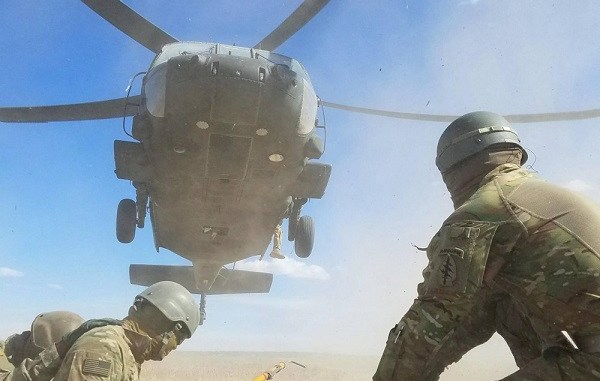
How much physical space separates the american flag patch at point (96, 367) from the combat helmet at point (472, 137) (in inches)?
81.3

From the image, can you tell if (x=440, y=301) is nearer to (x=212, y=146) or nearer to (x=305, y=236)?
(x=212, y=146)

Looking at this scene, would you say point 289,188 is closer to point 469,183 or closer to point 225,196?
point 225,196

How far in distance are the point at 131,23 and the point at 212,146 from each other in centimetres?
288

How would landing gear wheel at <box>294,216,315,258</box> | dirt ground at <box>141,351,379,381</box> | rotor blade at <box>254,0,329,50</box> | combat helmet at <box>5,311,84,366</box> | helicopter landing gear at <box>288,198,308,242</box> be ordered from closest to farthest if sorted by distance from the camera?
combat helmet at <box>5,311,84,366</box> → rotor blade at <box>254,0,329,50</box> → helicopter landing gear at <box>288,198,308,242</box> → landing gear wheel at <box>294,216,315,258</box> → dirt ground at <box>141,351,379,381</box>

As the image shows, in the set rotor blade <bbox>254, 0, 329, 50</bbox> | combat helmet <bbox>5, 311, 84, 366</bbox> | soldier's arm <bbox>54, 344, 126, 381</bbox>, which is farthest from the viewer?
rotor blade <bbox>254, 0, 329, 50</bbox>

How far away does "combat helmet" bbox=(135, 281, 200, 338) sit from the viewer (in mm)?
3740

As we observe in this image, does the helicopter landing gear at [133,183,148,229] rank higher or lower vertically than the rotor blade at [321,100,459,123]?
lower

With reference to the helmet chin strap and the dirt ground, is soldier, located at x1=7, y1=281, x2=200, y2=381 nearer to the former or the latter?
the helmet chin strap

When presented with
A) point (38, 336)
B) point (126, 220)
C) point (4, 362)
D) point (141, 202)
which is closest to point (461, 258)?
point (38, 336)

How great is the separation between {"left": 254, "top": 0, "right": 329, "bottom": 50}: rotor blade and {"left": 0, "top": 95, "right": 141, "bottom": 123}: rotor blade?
2550mm

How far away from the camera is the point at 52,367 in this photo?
10.4ft

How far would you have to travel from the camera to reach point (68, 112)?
9.37 m

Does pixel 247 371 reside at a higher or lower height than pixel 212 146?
lower

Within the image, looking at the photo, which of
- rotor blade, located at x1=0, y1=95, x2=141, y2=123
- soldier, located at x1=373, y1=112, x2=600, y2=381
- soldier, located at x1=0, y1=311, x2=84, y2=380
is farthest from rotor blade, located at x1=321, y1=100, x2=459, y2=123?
soldier, located at x1=373, y1=112, x2=600, y2=381
